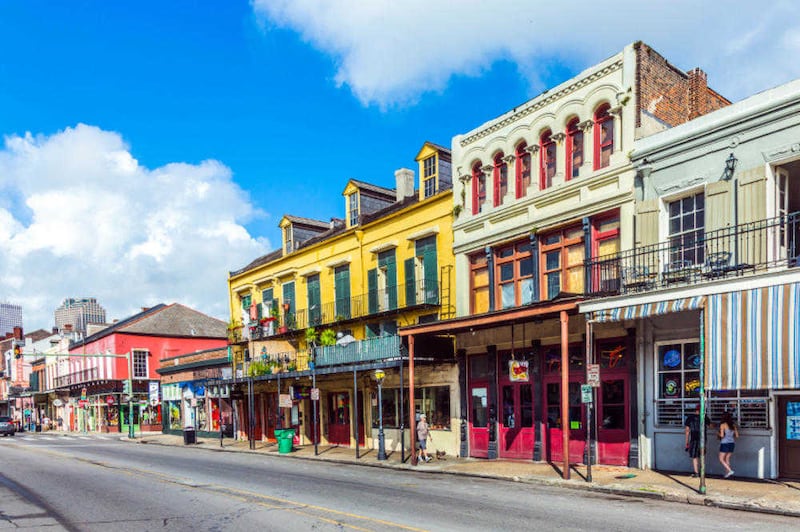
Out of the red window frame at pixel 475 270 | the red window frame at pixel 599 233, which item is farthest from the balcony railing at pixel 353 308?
the red window frame at pixel 599 233

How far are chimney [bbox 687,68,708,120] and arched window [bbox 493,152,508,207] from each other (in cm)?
559

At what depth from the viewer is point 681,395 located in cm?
1590

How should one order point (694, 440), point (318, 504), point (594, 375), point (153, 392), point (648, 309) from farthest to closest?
point (153, 392)
point (648, 309)
point (594, 375)
point (694, 440)
point (318, 504)

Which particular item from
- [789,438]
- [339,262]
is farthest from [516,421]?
[339,262]

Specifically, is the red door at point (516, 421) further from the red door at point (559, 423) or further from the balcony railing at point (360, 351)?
the balcony railing at point (360, 351)

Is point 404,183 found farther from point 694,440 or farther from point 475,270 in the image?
point 694,440

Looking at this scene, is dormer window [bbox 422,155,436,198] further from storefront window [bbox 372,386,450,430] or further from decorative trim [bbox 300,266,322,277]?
storefront window [bbox 372,386,450,430]

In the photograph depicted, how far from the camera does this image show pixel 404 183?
29.1 metres

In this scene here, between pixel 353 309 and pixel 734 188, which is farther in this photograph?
pixel 353 309

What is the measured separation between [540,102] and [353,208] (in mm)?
11181

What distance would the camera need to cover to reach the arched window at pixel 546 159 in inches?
786

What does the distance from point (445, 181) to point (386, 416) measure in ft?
30.4

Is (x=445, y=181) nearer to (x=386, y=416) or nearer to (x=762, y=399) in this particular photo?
(x=386, y=416)

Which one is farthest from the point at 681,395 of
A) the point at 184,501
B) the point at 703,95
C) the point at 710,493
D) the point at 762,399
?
the point at 184,501
